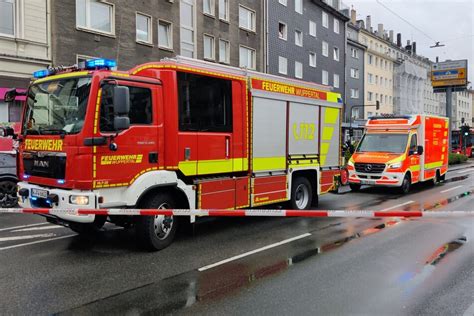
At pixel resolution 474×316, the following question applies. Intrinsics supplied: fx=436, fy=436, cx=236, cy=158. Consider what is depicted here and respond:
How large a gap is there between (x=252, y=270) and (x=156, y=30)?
20.0m

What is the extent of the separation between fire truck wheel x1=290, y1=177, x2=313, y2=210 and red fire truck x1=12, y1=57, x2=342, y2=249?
777mm

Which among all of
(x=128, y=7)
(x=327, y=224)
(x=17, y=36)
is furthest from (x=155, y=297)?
A: (x=128, y=7)

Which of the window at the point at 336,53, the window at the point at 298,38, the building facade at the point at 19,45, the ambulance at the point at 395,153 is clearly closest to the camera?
the ambulance at the point at 395,153

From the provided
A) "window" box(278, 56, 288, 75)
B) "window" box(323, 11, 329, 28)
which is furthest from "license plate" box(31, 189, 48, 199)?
"window" box(323, 11, 329, 28)

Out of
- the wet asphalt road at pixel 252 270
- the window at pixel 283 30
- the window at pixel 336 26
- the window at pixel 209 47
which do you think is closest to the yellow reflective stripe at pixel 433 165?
the wet asphalt road at pixel 252 270

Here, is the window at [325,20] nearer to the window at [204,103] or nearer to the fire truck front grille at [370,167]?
the fire truck front grille at [370,167]

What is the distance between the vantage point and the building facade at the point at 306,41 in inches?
1385

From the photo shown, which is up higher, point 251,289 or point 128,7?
point 128,7

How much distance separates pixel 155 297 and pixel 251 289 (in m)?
1.09

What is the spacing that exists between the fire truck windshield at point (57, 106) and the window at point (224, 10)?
23289 millimetres

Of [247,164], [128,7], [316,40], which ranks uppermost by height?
[316,40]

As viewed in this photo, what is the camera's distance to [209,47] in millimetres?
27625

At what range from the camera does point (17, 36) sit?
17375 millimetres

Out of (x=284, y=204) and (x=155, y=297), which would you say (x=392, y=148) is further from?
(x=155, y=297)
